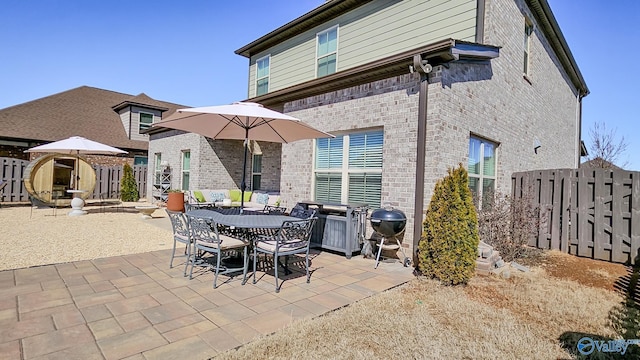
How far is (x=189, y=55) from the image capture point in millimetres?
12789

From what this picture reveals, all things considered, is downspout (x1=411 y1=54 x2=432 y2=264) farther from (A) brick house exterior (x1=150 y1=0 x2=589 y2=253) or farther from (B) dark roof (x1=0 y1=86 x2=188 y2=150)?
(B) dark roof (x1=0 y1=86 x2=188 y2=150)

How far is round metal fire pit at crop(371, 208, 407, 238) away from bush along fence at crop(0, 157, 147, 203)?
1626cm

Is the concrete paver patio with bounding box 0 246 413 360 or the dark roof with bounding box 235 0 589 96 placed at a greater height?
the dark roof with bounding box 235 0 589 96

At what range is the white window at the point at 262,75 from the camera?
471 inches

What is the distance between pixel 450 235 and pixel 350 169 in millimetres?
2847

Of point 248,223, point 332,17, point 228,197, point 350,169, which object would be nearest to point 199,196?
point 228,197

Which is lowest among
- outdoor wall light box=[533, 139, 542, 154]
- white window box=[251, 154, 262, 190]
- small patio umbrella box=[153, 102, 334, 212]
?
white window box=[251, 154, 262, 190]

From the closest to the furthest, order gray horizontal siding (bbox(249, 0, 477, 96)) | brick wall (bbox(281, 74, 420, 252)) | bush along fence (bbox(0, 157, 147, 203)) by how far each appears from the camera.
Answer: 1. brick wall (bbox(281, 74, 420, 252))
2. gray horizontal siding (bbox(249, 0, 477, 96))
3. bush along fence (bbox(0, 157, 147, 203))

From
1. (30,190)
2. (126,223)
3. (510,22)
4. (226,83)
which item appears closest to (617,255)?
(510,22)

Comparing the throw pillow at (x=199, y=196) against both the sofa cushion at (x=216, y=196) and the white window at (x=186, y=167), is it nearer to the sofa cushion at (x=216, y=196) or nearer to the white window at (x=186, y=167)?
the sofa cushion at (x=216, y=196)

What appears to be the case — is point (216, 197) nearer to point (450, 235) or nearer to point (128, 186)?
point (128, 186)

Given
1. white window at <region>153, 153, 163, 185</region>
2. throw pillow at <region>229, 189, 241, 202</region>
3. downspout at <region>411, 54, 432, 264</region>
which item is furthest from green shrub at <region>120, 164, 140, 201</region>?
downspout at <region>411, 54, 432, 264</region>

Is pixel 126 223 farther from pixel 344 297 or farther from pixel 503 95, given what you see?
pixel 503 95

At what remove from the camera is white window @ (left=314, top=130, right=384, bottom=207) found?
665 centimetres
